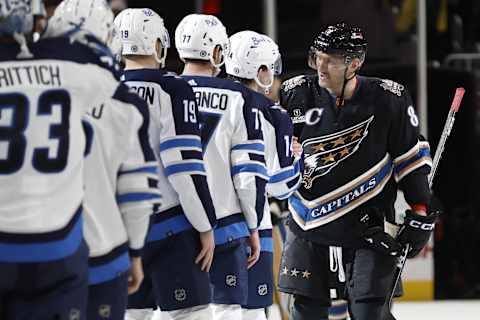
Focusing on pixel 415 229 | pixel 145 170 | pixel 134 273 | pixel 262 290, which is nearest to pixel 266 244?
pixel 262 290

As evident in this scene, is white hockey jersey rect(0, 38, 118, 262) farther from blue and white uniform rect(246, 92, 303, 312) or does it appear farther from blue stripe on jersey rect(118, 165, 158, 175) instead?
blue and white uniform rect(246, 92, 303, 312)

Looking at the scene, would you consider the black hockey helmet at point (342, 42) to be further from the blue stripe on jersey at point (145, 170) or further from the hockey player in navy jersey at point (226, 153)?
the blue stripe on jersey at point (145, 170)

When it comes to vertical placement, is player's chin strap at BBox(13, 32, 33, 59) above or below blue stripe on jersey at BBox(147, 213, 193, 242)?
above

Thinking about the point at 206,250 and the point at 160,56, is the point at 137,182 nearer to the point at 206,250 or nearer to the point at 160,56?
the point at 206,250

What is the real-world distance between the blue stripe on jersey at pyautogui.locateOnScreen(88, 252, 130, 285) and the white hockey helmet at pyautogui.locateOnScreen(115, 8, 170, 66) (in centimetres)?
115

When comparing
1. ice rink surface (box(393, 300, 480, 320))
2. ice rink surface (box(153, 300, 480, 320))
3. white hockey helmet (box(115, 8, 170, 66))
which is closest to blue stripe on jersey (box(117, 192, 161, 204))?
white hockey helmet (box(115, 8, 170, 66))

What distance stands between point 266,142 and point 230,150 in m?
0.28

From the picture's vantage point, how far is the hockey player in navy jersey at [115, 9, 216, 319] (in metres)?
3.96

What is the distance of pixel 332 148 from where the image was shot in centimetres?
454

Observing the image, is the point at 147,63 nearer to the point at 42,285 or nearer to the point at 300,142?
the point at 300,142

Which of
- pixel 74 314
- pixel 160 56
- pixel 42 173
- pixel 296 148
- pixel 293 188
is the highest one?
pixel 42 173

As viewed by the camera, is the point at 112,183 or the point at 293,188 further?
the point at 293,188

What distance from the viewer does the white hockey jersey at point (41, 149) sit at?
9.11 ft

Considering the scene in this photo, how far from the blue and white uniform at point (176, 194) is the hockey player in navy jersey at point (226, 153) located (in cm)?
26
